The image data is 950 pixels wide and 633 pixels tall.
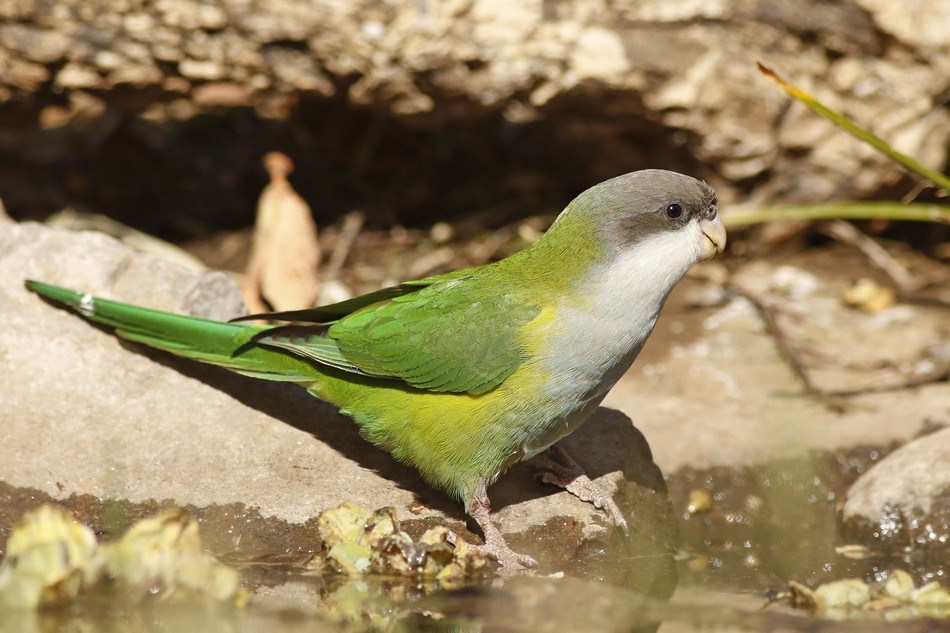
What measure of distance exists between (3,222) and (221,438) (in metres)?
2.01

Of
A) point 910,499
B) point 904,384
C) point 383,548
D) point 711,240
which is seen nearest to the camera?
point 383,548

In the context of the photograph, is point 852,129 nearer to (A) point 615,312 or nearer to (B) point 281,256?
(A) point 615,312

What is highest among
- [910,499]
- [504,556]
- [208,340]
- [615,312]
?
[615,312]

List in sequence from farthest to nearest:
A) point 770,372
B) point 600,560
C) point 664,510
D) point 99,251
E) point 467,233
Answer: point 467,233
point 770,372
point 99,251
point 664,510
point 600,560

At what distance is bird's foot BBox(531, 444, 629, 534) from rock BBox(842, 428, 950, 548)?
1229 millimetres

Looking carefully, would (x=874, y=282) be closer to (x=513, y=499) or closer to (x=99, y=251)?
(x=513, y=499)

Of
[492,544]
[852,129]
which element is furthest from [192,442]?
[852,129]

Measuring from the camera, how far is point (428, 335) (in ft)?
13.9

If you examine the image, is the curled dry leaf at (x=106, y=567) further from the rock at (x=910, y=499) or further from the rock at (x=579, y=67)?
the rock at (x=579, y=67)

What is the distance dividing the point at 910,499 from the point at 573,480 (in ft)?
5.12

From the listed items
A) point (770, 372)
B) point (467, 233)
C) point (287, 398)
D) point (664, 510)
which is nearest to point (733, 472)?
point (664, 510)

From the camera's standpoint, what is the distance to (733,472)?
5.29 meters

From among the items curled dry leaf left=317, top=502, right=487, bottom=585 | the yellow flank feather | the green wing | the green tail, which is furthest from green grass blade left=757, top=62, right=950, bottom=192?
curled dry leaf left=317, top=502, right=487, bottom=585

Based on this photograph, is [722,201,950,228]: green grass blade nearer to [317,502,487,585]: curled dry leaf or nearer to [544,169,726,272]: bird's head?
[544,169,726,272]: bird's head
